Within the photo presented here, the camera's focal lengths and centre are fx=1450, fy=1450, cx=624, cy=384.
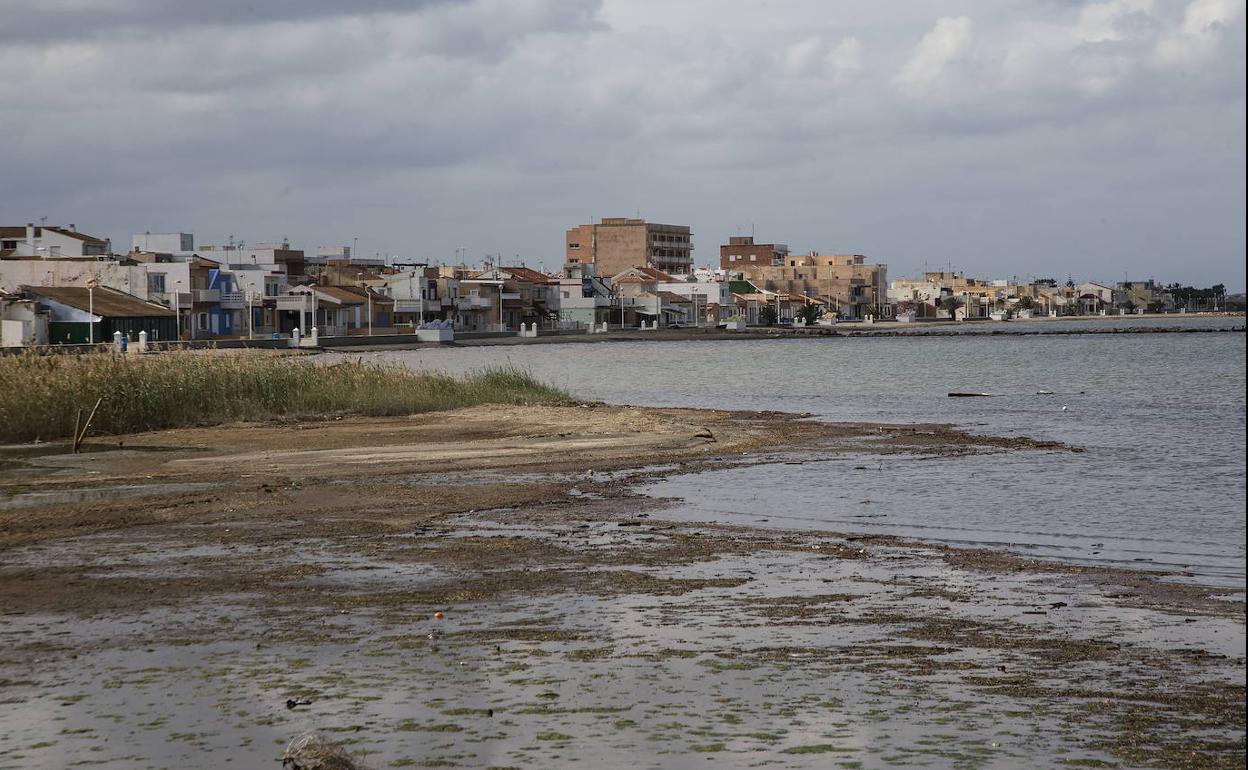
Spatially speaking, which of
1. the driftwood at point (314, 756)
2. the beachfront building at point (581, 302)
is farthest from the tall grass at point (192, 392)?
the beachfront building at point (581, 302)

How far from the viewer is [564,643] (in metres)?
11.4

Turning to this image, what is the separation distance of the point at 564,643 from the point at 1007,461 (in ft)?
64.1

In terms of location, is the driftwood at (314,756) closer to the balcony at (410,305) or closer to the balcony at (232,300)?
the balcony at (232,300)

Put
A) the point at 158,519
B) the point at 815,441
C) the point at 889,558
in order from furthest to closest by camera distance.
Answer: the point at 815,441, the point at 158,519, the point at 889,558

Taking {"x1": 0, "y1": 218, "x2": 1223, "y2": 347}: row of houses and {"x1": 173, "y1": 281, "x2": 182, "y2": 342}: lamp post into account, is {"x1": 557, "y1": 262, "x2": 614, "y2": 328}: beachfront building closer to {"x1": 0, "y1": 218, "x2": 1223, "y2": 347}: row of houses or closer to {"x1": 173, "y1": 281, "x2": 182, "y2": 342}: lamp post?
{"x1": 0, "y1": 218, "x2": 1223, "y2": 347}: row of houses

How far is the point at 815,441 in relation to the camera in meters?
33.0

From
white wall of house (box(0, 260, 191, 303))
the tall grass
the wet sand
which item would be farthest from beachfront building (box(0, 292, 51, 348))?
the wet sand

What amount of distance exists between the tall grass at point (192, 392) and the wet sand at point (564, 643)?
9.36 meters

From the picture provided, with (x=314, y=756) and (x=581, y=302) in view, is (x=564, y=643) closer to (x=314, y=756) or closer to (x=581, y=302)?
(x=314, y=756)

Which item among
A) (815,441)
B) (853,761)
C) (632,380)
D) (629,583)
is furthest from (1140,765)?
(632,380)

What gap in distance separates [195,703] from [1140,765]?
6.00m

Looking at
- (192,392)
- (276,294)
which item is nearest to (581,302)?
(276,294)

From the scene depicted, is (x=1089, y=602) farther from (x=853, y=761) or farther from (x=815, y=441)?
(x=815, y=441)

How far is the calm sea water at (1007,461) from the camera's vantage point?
62.6ft
